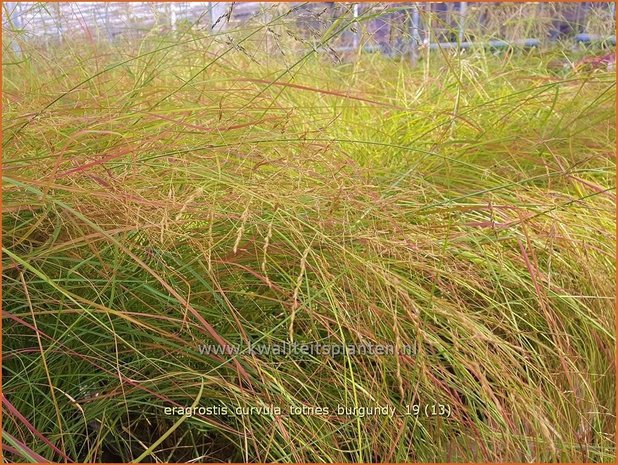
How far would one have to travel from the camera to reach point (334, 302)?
0.89 m

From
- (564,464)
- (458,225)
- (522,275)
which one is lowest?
(564,464)

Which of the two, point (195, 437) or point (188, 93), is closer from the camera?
point (195, 437)

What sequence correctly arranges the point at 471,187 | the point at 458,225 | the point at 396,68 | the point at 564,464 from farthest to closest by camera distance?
the point at 396,68 → the point at 471,187 → the point at 458,225 → the point at 564,464

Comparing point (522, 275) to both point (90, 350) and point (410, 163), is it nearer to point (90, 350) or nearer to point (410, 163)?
point (410, 163)

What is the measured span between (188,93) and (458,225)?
2.19 feet

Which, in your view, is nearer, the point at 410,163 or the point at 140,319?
the point at 140,319

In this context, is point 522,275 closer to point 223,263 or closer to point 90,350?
point 223,263

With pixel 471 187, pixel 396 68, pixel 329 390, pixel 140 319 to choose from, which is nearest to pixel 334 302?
pixel 329 390

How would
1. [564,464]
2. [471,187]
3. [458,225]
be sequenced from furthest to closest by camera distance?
[471,187] < [458,225] < [564,464]

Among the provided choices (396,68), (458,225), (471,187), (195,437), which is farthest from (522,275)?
(396,68)

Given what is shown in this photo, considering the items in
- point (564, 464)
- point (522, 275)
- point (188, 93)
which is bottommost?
point (564, 464)

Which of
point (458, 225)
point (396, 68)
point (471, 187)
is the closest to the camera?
point (458, 225)

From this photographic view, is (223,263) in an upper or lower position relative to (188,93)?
lower

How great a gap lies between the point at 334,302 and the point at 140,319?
0.27 meters
